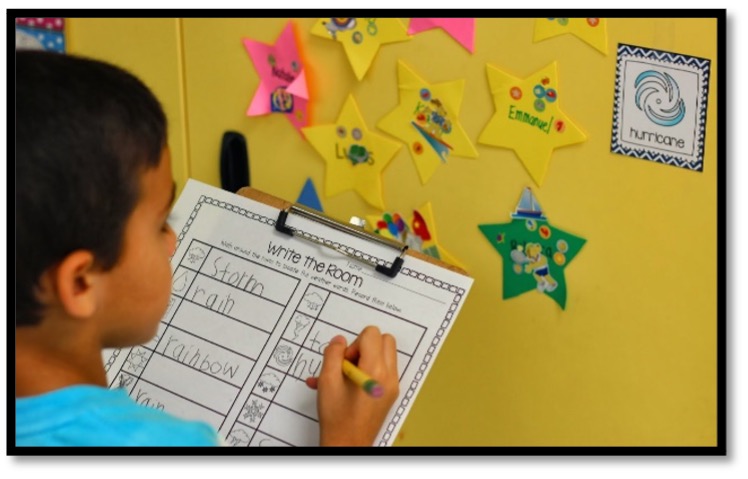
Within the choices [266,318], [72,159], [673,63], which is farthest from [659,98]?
[72,159]

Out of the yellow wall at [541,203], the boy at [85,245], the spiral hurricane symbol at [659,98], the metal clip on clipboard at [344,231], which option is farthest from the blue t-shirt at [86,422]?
the spiral hurricane symbol at [659,98]

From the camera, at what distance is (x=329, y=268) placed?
35.1 inches

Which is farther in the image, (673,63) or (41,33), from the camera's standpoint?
(41,33)

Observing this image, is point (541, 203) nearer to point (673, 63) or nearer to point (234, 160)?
point (673, 63)

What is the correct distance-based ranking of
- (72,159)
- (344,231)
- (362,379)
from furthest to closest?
(344,231) → (362,379) → (72,159)

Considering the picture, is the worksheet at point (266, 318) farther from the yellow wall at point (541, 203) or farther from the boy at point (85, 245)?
the yellow wall at point (541, 203)

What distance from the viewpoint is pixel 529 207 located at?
0.99 meters

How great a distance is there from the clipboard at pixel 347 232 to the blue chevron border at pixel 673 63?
0.21 meters

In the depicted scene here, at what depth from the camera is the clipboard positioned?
87cm

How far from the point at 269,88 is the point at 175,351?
347 millimetres

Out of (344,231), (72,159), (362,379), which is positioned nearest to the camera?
(72,159)

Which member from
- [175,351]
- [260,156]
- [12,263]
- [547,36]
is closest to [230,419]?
[175,351]

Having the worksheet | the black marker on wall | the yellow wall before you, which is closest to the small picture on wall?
the yellow wall

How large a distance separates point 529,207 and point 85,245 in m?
0.48
